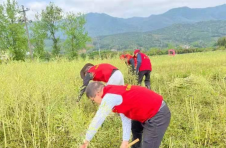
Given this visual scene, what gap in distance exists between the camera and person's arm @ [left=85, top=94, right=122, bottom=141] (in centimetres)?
182

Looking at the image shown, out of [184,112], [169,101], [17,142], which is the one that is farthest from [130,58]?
[17,142]

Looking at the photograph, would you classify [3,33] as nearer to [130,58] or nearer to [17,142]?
[130,58]

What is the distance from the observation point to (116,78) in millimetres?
3758

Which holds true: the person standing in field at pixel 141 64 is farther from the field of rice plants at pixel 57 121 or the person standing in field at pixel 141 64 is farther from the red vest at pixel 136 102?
the red vest at pixel 136 102

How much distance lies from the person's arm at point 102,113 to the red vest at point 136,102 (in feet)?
0.28

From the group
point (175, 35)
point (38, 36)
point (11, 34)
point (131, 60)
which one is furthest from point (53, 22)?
point (175, 35)

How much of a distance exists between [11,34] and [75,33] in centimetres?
814

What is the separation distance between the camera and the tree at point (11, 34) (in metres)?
18.0

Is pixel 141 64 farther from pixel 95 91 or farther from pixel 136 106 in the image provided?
pixel 95 91

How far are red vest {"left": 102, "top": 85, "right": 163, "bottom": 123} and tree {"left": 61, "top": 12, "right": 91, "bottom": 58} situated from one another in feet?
76.7

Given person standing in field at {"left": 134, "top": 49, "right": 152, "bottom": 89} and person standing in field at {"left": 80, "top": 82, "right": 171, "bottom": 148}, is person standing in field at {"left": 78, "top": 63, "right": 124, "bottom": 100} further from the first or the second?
person standing in field at {"left": 134, "top": 49, "right": 152, "bottom": 89}

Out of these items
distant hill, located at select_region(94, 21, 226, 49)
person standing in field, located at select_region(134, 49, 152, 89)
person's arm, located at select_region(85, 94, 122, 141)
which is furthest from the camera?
distant hill, located at select_region(94, 21, 226, 49)

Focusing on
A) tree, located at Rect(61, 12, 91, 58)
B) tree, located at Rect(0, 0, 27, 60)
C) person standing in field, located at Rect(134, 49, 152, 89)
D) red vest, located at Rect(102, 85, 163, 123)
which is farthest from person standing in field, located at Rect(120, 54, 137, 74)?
tree, located at Rect(61, 12, 91, 58)

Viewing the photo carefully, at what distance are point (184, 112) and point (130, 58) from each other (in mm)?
2280
